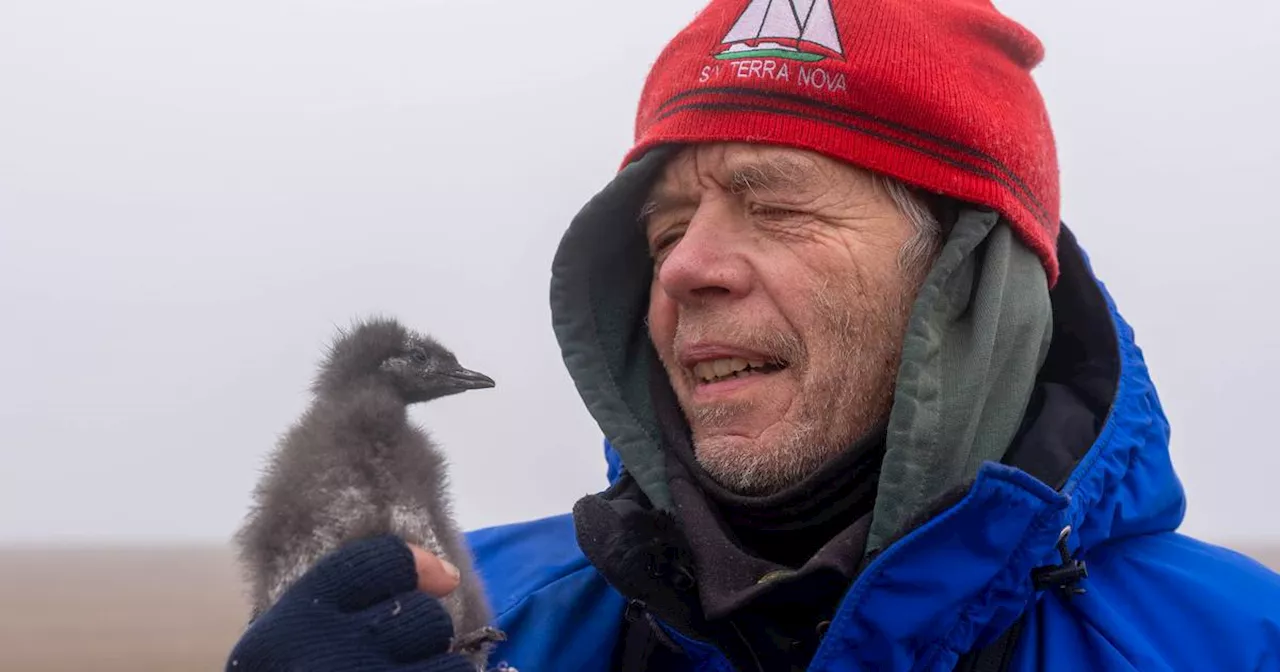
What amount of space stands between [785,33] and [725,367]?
3.24 feet

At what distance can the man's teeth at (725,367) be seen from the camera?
3051mm

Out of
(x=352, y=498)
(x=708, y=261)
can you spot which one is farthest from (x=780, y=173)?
(x=352, y=498)

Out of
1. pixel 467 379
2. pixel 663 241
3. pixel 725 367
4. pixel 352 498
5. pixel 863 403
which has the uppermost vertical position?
pixel 663 241

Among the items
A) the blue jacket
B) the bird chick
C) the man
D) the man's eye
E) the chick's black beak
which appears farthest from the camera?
the chick's black beak

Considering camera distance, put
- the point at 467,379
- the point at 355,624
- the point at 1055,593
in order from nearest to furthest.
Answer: the point at 355,624 < the point at 1055,593 < the point at 467,379

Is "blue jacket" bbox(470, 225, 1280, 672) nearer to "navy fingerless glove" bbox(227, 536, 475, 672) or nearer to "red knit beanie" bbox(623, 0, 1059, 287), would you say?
"red knit beanie" bbox(623, 0, 1059, 287)

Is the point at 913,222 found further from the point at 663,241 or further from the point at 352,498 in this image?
the point at 352,498

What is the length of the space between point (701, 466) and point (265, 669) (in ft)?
4.36

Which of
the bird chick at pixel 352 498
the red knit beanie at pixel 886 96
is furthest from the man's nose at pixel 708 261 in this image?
the bird chick at pixel 352 498

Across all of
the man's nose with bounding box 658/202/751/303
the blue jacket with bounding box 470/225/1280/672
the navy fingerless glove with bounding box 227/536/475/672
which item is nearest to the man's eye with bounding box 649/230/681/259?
the man's nose with bounding box 658/202/751/303

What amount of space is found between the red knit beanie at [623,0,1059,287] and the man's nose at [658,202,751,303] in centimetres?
24

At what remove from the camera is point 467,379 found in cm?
400

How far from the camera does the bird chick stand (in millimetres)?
2643

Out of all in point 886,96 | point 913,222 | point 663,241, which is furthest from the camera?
point 663,241
